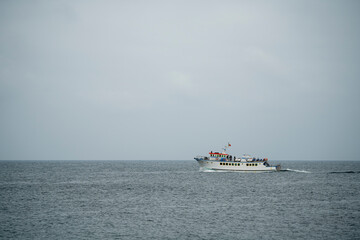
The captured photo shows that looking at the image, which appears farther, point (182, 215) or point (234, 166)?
point (234, 166)

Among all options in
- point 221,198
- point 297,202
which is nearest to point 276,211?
point 297,202

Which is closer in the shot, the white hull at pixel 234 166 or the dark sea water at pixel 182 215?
the dark sea water at pixel 182 215

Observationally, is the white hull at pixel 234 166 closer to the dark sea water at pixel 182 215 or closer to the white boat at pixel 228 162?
the white boat at pixel 228 162

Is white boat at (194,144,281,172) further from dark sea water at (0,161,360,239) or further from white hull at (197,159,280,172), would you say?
dark sea water at (0,161,360,239)

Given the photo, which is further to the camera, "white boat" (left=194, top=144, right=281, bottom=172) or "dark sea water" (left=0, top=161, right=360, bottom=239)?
"white boat" (left=194, top=144, right=281, bottom=172)

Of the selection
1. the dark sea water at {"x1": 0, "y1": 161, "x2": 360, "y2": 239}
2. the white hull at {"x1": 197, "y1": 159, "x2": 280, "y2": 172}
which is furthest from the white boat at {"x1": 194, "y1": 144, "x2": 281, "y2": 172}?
the dark sea water at {"x1": 0, "y1": 161, "x2": 360, "y2": 239}

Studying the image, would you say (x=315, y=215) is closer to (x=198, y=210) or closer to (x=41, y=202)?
(x=198, y=210)

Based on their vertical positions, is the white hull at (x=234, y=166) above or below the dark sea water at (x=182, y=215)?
above

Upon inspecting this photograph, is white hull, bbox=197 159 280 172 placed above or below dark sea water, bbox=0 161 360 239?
above

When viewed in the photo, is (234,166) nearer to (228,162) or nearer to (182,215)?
(228,162)

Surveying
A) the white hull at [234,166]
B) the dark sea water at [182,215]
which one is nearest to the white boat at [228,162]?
the white hull at [234,166]

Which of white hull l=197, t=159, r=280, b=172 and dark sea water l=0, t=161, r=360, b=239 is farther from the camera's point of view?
white hull l=197, t=159, r=280, b=172

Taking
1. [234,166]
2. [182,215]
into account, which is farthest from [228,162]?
[182,215]

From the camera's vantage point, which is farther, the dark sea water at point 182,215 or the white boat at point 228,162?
the white boat at point 228,162
